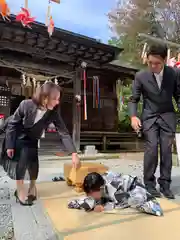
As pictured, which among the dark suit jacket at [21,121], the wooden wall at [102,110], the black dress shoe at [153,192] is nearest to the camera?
the dark suit jacket at [21,121]

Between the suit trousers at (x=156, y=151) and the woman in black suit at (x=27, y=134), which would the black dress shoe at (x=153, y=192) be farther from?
the woman in black suit at (x=27, y=134)

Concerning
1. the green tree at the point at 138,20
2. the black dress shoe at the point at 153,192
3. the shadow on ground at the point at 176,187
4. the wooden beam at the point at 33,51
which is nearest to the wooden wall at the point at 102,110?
the wooden beam at the point at 33,51

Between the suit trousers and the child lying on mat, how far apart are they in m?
0.49

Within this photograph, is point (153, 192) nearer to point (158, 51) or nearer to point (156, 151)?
point (156, 151)

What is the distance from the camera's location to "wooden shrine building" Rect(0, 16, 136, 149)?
7180mm

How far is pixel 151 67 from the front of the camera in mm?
2895

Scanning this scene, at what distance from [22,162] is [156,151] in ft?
5.27

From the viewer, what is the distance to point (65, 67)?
28.6 feet

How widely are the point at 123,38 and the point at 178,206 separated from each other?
725 inches

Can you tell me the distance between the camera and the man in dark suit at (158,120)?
289 centimetres

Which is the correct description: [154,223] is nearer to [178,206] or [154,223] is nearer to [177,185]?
[178,206]

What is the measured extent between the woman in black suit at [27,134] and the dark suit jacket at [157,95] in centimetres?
108

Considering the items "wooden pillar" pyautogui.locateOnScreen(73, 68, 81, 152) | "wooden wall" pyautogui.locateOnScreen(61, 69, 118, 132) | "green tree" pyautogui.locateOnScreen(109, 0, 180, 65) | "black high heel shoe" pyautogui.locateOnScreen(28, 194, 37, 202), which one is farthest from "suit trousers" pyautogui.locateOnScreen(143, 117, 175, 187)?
"green tree" pyautogui.locateOnScreen(109, 0, 180, 65)

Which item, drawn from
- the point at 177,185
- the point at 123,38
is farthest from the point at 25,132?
the point at 123,38
